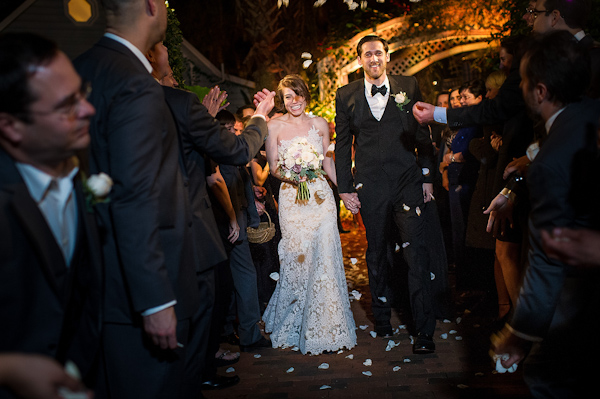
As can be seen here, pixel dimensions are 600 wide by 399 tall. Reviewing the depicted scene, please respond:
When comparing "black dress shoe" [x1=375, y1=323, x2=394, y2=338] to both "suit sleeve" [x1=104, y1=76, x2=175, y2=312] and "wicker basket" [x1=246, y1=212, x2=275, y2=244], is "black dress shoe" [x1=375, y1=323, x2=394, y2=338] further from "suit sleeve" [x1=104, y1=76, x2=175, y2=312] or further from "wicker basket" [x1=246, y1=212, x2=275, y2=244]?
"suit sleeve" [x1=104, y1=76, x2=175, y2=312]

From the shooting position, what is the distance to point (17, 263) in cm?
157

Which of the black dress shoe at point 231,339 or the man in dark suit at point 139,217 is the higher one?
the man in dark suit at point 139,217

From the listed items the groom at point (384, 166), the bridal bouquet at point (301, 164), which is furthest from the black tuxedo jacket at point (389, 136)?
the bridal bouquet at point (301, 164)

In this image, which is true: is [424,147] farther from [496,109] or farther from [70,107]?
[70,107]

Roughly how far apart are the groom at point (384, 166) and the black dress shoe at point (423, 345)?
31 cm

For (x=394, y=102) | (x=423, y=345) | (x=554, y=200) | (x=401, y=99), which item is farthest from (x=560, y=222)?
(x=394, y=102)

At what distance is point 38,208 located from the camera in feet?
5.34

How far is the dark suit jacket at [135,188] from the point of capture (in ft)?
6.61

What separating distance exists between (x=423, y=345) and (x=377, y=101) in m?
2.27

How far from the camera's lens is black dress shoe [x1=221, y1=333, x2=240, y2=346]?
486cm

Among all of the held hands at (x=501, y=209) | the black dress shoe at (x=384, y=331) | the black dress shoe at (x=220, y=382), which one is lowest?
the black dress shoe at (x=384, y=331)

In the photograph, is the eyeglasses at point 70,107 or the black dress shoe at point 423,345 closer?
the eyeglasses at point 70,107

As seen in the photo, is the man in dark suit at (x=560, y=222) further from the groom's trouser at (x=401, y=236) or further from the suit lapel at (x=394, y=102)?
the suit lapel at (x=394, y=102)

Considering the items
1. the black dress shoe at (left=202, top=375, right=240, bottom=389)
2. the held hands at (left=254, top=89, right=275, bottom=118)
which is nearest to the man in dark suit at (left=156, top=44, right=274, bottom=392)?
the held hands at (left=254, top=89, right=275, bottom=118)
